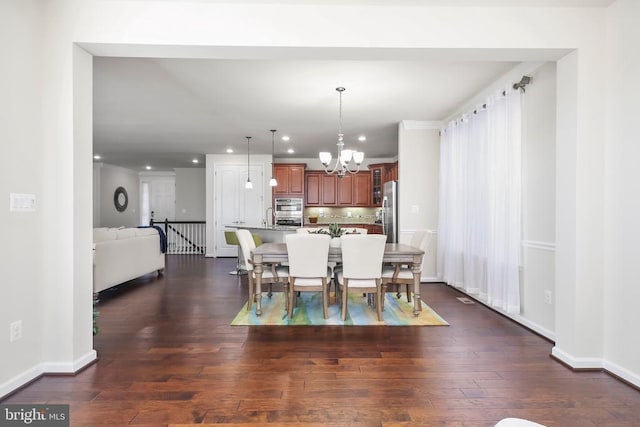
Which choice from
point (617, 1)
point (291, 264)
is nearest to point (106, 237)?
point (291, 264)

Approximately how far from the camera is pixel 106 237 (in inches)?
177

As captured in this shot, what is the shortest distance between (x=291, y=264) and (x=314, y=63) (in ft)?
6.71

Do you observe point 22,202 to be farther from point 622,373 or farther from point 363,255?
point 622,373

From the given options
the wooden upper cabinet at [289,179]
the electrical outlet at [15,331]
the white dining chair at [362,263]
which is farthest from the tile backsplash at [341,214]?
the electrical outlet at [15,331]

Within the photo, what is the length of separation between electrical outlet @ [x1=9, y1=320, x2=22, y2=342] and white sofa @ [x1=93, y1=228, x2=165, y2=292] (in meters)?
2.15

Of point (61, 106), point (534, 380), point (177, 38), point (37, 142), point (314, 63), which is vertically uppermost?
point (314, 63)

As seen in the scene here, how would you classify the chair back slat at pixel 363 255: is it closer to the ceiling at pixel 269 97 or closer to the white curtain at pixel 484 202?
the white curtain at pixel 484 202

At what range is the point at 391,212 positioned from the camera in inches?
248

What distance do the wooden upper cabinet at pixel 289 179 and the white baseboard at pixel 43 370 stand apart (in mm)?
5952

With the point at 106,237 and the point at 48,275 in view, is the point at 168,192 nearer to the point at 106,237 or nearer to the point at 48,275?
the point at 106,237

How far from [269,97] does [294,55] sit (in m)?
1.76

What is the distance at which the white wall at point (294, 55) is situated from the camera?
2.32 m

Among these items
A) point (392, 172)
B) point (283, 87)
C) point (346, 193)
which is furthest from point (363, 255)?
point (346, 193)

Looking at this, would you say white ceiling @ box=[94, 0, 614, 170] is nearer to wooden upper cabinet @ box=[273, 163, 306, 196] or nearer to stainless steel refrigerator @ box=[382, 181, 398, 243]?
stainless steel refrigerator @ box=[382, 181, 398, 243]
